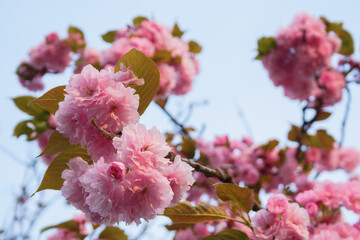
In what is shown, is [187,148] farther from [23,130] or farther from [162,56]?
[23,130]

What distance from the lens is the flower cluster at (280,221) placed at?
84 cm

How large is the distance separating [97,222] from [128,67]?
1.14ft

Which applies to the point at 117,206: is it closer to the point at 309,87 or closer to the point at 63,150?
the point at 63,150

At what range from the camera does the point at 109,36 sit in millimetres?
2348

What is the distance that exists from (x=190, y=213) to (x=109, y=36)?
71.3 inches

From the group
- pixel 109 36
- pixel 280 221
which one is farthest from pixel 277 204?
pixel 109 36

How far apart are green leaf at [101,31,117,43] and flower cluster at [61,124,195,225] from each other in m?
1.89

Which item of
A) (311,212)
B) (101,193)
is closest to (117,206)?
(101,193)

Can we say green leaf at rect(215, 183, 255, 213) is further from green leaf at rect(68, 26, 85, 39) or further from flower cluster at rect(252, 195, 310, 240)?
green leaf at rect(68, 26, 85, 39)

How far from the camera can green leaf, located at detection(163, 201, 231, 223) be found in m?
0.86

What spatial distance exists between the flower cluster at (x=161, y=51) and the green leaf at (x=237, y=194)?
1.25 metres

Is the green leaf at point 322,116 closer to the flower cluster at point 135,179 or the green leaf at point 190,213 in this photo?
the green leaf at point 190,213

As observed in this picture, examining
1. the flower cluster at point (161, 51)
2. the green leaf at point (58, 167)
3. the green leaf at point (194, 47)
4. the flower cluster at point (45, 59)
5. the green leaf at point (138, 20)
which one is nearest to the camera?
the green leaf at point (58, 167)

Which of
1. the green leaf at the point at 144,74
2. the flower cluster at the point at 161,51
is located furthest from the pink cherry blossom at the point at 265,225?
the flower cluster at the point at 161,51
